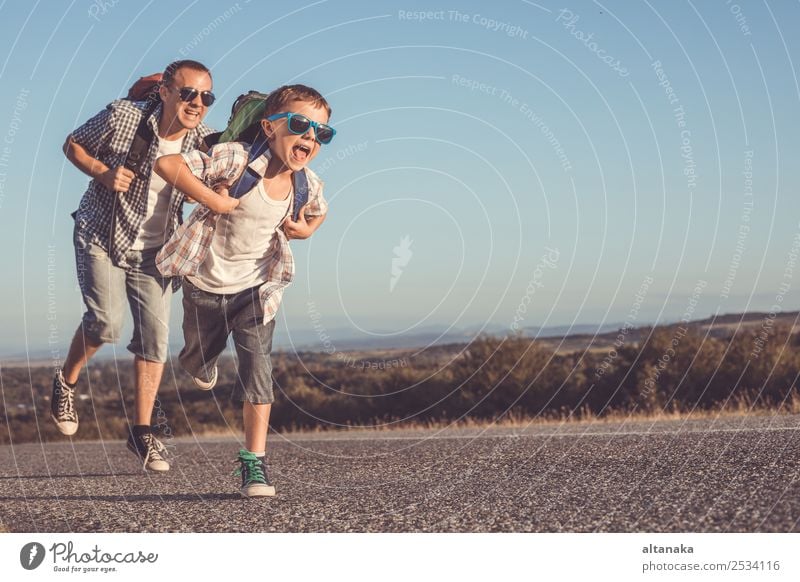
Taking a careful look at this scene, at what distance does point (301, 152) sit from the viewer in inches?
225

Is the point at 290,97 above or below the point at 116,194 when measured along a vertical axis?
above

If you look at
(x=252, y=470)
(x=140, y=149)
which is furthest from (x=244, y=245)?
(x=252, y=470)

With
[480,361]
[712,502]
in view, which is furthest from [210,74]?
[480,361]

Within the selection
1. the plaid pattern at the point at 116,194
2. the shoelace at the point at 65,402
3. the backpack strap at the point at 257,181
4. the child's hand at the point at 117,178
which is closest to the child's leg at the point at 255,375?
the backpack strap at the point at 257,181

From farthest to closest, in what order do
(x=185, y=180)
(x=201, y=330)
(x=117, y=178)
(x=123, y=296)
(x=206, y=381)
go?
(x=123, y=296)
(x=206, y=381)
(x=117, y=178)
(x=201, y=330)
(x=185, y=180)

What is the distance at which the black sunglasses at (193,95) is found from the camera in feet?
20.3

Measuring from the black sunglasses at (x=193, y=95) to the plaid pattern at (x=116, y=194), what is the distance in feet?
0.99

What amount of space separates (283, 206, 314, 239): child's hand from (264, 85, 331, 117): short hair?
61 centimetres

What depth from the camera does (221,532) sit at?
5.05 m

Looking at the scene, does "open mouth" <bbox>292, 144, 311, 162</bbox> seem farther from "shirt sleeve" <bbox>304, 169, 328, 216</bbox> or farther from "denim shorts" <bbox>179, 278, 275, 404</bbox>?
"denim shorts" <bbox>179, 278, 275, 404</bbox>

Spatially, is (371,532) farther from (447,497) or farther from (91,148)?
(91,148)

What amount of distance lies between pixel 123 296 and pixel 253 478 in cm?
170
